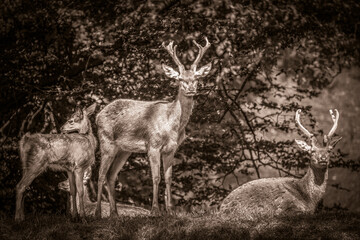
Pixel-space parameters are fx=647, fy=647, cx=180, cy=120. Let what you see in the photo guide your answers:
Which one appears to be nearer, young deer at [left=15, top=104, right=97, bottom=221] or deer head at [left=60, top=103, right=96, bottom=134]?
young deer at [left=15, top=104, right=97, bottom=221]

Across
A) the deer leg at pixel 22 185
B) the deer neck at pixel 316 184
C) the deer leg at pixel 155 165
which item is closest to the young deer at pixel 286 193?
the deer neck at pixel 316 184

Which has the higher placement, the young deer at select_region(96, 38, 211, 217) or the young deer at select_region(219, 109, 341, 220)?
the young deer at select_region(96, 38, 211, 217)

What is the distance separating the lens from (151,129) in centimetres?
939

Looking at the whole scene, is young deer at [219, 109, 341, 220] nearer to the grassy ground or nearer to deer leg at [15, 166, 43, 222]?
the grassy ground

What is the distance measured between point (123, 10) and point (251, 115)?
3.53m

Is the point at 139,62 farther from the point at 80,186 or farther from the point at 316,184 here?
the point at 316,184

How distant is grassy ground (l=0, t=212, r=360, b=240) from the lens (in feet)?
28.0

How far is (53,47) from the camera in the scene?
12711mm

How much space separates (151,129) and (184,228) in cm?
155

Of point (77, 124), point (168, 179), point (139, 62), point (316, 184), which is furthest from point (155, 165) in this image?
point (139, 62)

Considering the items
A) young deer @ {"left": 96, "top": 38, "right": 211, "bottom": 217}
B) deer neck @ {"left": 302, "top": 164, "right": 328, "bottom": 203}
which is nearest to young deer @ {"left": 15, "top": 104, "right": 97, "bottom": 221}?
young deer @ {"left": 96, "top": 38, "right": 211, "bottom": 217}

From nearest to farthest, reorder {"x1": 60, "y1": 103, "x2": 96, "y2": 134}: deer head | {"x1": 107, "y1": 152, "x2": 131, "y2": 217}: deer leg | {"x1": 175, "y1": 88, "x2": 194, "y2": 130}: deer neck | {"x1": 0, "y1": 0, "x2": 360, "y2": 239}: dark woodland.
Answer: {"x1": 175, "y1": 88, "x2": 194, "y2": 130}: deer neck
{"x1": 60, "y1": 103, "x2": 96, "y2": 134}: deer head
{"x1": 107, "y1": 152, "x2": 131, "y2": 217}: deer leg
{"x1": 0, "y1": 0, "x2": 360, "y2": 239}: dark woodland

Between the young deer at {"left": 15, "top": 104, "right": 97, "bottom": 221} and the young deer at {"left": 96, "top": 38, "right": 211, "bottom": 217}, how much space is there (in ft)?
1.38

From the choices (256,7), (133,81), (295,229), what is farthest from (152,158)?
(256,7)
